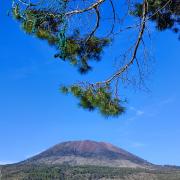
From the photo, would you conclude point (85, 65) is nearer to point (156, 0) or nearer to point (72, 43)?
point (72, 43)

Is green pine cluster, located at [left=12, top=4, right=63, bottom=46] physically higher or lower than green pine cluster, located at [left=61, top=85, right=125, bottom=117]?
higher

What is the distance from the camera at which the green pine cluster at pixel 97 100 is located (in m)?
10.2

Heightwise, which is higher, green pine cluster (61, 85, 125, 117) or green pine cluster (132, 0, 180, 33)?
green pine cluster (132, 0, 180, 33)

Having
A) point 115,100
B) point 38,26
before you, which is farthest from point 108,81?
point 38,26

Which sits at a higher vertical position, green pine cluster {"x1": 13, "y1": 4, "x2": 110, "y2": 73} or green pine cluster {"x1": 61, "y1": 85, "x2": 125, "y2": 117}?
green pine cluster {"x1": 13, "y1": 4, "x2": 110, "y2": 73}

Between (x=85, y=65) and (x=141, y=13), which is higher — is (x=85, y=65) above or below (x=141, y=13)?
below

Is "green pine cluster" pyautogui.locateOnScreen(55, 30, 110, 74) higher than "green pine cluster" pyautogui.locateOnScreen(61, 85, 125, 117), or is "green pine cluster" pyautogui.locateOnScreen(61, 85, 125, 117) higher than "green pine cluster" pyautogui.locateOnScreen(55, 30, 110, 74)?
"green pine cluster" pyautogui.locateOnScreen(55, 30, 110, 74)

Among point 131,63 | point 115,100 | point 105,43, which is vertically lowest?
point 115,100

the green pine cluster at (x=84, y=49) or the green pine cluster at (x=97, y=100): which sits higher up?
the green pine cluster at (x=84, y=49)

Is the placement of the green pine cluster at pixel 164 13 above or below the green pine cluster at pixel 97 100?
above

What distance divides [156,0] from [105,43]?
1.57 meters

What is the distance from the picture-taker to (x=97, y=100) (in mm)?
10180

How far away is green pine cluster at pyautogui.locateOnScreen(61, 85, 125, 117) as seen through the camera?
1017 cm

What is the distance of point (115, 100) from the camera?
1041cm
